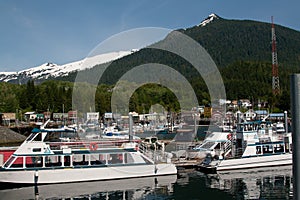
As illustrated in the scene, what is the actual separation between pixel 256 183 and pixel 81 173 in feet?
38.4

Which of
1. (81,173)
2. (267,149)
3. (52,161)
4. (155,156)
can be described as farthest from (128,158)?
(267,149)

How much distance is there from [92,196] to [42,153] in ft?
17.5

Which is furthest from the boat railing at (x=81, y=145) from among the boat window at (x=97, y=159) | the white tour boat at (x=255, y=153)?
the white tour boat at (x=255, y=153)

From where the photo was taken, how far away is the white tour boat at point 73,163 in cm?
2345

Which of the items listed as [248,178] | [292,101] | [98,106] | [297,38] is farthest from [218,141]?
[297,38]

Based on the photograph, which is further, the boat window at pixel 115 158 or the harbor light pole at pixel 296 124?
the boat window at pixel 115 158

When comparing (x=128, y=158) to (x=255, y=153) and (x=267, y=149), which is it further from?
(x=267, y=149)

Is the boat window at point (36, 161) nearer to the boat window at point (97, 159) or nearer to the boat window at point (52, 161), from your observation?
the boat window at point (52, 161)

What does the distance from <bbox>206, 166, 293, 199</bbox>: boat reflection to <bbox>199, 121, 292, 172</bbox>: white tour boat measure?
2.33 ft

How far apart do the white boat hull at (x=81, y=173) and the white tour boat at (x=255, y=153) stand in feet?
13.3

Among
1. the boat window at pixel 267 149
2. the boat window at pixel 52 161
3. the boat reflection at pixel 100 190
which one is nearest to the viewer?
the boat reflection at pixel 100 190

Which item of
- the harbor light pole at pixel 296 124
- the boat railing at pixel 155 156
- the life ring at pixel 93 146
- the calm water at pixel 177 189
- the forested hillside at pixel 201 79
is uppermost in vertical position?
the forested hillside at pixel 201 79

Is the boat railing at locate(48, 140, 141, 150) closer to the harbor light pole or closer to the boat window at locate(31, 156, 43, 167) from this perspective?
the boat window at locate(31, 156, 43, 167)

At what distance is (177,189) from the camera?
73.1 ft
